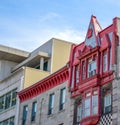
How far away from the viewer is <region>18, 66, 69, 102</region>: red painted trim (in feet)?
133

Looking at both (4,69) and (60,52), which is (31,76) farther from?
(4,69)

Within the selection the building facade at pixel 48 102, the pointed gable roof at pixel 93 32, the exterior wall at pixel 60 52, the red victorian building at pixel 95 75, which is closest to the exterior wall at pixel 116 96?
the red victorian building at pixel 95 75

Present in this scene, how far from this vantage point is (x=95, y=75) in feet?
113

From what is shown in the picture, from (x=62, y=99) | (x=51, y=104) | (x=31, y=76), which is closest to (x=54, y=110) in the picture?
(x=51, y=104)

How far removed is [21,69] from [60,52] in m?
6.37

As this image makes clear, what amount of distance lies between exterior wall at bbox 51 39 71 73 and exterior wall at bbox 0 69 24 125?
5544 mm

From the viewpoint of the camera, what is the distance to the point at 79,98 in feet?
122

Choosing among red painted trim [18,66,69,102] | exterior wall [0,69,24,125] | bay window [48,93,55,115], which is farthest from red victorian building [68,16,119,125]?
exterior wall [0,69,24,125]

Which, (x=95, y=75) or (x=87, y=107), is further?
(x=87, y=107)

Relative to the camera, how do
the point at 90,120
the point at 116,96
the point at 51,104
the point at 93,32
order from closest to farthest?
the point at 116,96 < the point at 90,120 < the point at 93,32 < the point at 51,104

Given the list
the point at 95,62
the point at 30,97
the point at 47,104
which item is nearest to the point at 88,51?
the point at 95,62

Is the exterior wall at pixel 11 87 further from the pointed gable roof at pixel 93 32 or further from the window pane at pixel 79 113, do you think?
the pointed gable roof at pixel 93 32

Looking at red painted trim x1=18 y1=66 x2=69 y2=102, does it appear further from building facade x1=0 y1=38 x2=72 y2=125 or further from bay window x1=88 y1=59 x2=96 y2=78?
bay window x1=88 y1=59 x2=96 y2=78

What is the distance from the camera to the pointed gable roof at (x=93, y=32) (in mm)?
36162
